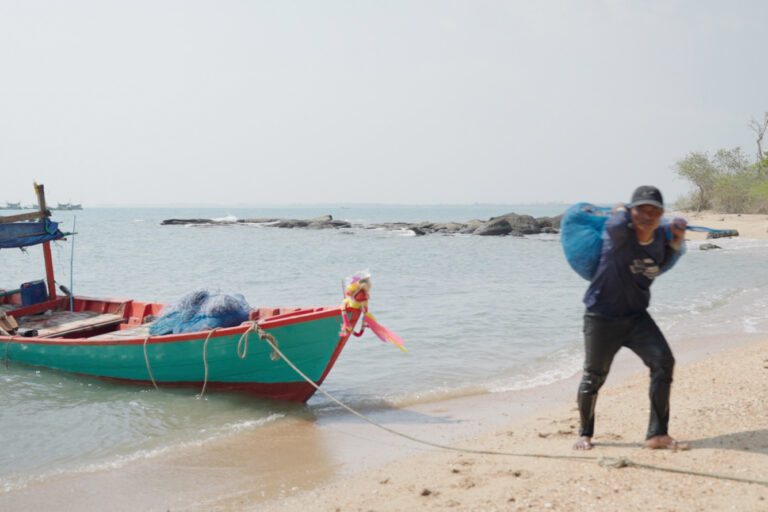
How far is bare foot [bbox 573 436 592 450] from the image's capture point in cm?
484

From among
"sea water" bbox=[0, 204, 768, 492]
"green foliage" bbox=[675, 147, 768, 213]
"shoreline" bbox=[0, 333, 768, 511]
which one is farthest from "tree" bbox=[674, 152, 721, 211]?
"shoreline" bbox=[0, 333, 768, 511]

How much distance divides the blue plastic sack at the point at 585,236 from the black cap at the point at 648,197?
0.32 metres

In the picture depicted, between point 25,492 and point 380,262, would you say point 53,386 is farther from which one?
point 380,262

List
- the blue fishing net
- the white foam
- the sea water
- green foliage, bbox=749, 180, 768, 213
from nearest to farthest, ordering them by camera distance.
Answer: the white foam → the sea water → the blue fishing net → green foliage, bbox=749, 180, 768, 213

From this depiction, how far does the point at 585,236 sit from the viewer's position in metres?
4.48

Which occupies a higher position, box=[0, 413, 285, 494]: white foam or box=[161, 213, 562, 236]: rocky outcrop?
box=[161, 213, 562, 236]: rocky outcrop

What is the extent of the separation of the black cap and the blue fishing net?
5.81 m

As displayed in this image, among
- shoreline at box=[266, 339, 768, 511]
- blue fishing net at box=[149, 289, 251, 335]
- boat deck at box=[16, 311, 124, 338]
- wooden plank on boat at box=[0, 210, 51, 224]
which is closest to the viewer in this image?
shoreline at box=[266, 339, 768, 511]

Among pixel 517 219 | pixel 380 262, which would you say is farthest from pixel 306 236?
pixel 380 262

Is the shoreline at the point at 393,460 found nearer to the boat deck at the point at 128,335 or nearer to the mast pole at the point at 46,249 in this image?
the boat deck at the point at 128,335

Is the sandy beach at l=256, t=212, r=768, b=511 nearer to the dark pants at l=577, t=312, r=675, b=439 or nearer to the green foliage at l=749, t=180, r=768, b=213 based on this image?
the dark pants at l=577, t=312, r=675, b=439

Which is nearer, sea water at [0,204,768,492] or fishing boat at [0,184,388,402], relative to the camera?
sea water at [0,204,768,492]

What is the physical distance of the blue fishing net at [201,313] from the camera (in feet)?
27.4

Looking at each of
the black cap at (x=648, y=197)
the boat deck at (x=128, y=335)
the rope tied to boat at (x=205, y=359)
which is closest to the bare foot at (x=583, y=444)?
the black cap at (x=648, y=197)
